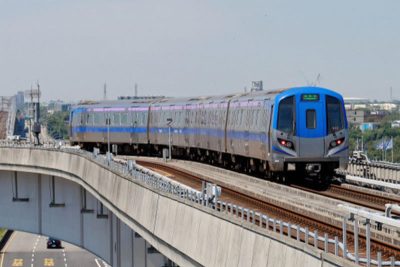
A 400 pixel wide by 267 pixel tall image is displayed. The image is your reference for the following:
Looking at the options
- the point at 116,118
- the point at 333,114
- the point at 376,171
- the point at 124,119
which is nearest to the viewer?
the point at 333,114

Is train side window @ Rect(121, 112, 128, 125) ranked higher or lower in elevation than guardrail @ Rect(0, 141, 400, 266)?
higher

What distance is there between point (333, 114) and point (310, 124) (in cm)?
87

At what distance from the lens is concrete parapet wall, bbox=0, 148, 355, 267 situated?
16.5m

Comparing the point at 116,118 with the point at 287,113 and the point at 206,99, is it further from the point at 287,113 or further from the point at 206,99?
the point at 287,113

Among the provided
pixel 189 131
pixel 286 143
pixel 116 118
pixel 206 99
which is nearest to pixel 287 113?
pixel 286 143

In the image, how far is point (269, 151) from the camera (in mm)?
35719

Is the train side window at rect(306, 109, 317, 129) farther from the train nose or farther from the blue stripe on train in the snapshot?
the blue stripe on train

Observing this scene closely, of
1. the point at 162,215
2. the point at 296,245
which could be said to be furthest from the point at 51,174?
the point at 296,245

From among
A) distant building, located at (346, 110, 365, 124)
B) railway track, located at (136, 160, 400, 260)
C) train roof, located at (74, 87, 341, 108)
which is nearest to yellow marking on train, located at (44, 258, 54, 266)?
train roof, located at (74, 87, 341, 108)

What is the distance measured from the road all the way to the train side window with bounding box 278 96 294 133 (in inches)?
2015

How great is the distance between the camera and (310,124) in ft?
115

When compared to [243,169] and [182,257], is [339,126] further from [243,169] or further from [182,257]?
[182,257]

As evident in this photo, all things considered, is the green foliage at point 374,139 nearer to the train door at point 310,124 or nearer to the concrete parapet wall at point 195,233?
the train door at point 310,124

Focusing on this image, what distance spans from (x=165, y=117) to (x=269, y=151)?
29.3 m
